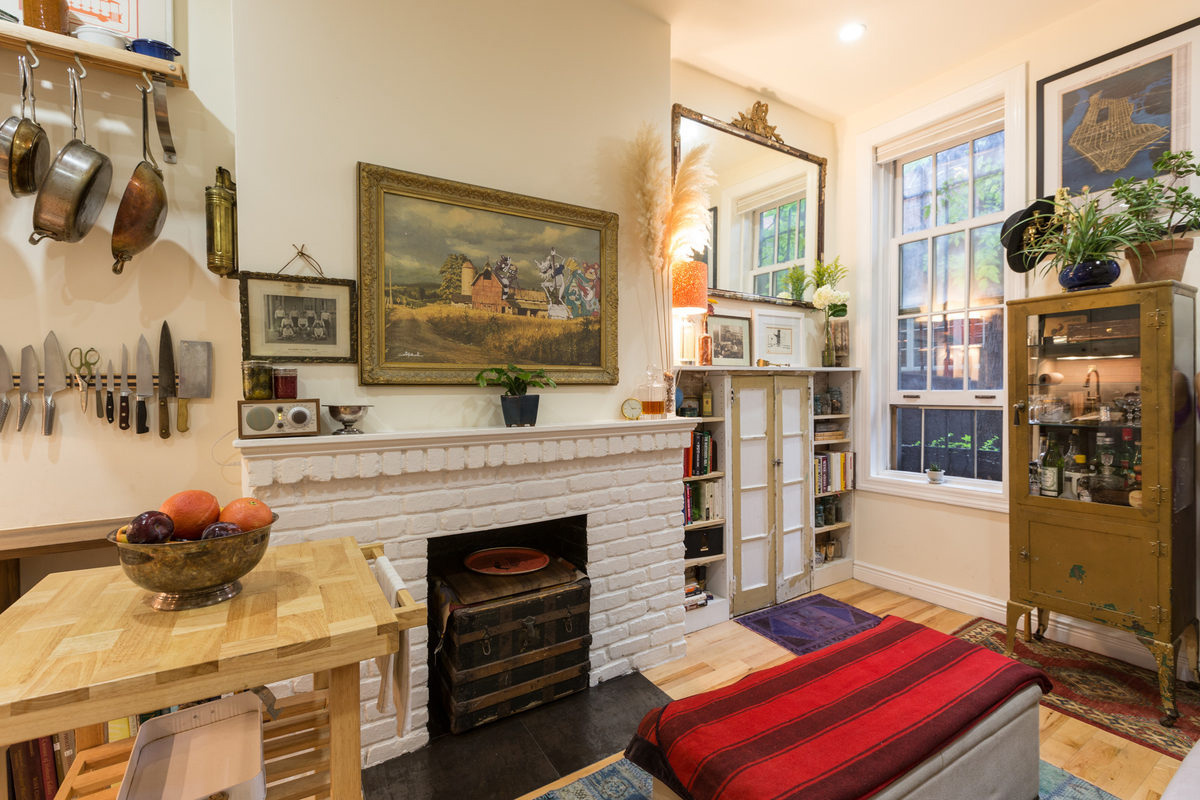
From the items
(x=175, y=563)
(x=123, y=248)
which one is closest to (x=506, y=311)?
(x=123, y=248)

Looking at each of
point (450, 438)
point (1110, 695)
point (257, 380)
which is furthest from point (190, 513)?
point (1110, 695)

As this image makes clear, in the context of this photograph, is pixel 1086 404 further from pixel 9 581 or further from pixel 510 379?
pixel 9 581

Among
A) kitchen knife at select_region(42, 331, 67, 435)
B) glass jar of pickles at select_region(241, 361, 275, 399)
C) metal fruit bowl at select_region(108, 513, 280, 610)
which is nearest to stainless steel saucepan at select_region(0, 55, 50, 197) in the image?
kitchen knife at select_region(42, 331, 67, 435)

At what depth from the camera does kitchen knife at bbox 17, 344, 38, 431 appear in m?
1.71

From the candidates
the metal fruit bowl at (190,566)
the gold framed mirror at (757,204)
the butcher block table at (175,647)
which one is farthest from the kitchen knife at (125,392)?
the gold framed mirror at (757,204)

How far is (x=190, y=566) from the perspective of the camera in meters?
0.96

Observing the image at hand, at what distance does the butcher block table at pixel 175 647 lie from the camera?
78 centimetres

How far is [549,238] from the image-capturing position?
96.5 inches

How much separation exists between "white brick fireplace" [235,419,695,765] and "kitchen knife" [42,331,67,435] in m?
A: 0.64

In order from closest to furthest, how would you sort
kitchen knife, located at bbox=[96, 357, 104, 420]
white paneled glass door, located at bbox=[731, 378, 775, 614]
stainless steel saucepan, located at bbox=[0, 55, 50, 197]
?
stainless steel saucepan, located at bbox=[0, 55, 50, 197] → kitchen knife, located at bbox=[96, 357, 104, 420] → white paneled glass door, located at bbox=[731, 378, 775, 614]

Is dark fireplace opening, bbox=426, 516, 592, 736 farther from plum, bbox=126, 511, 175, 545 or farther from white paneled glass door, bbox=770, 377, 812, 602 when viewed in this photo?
white paneled glass door, bbox=770, 377, 812, 602

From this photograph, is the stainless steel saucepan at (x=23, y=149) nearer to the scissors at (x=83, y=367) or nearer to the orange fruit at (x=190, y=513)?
the scissors at (x=83, y=367)

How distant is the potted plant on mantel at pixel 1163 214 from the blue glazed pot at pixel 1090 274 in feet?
0.34

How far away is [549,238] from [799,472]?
2163mm
